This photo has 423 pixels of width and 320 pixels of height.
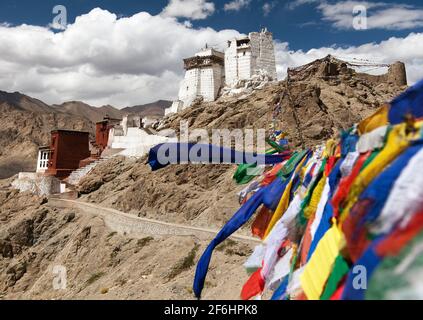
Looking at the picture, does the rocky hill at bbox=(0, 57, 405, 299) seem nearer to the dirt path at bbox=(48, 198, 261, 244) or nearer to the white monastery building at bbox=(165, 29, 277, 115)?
the dirt path at bbox=(48, 198, 261, 244)

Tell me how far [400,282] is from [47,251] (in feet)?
100

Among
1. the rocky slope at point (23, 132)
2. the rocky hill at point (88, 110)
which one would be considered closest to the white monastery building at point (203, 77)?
the rocky slope at point (23, 132)

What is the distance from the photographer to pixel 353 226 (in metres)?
3.28

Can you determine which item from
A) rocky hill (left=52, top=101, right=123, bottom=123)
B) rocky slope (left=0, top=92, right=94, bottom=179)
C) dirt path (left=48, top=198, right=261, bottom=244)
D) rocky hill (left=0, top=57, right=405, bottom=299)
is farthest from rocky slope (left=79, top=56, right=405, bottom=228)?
rocky hill (left=52, top=101, right=123, bottom=123)

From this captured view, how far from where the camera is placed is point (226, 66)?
164 ft

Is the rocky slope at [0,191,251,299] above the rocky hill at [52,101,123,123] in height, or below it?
below

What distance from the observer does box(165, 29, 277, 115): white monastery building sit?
47.9 metres

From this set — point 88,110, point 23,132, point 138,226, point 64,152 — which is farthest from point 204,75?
point 88,110

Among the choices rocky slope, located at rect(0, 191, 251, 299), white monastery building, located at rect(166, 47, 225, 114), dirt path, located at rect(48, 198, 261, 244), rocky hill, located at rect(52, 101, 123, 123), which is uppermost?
rocky hill, located at rect(52, 101, 123, 123)

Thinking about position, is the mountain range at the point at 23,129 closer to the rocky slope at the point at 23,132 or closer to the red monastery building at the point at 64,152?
the rocky slope at the point at 23,132

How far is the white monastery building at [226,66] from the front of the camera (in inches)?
1886

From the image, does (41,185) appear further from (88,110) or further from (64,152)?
(88,110)
